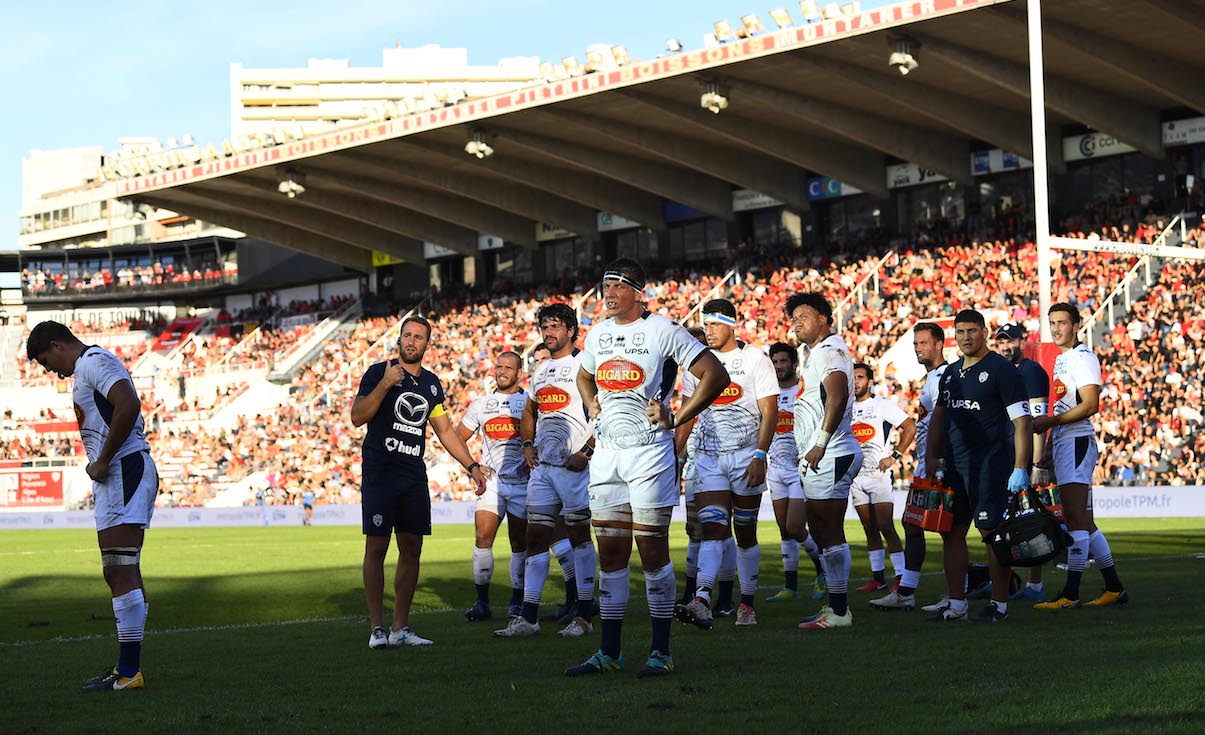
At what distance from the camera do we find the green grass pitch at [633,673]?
6098 millimetres

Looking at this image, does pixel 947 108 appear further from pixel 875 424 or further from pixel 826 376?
pixel 826 376

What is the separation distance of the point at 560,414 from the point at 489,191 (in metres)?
37.4

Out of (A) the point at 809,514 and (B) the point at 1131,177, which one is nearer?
(A) the point at 809,514

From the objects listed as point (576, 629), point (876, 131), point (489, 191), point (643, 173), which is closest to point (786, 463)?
point (576, 629)

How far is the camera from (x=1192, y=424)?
88.6ft

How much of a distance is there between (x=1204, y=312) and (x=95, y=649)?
85.1ft

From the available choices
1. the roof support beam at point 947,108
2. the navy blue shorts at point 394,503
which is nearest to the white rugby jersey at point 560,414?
the navy blue shorts at point 394,503

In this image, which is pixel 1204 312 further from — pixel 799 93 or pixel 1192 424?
Result: pixel 799 93

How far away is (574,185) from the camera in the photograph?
4591 centimetres

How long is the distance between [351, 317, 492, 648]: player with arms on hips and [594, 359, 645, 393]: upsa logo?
189 centimetres

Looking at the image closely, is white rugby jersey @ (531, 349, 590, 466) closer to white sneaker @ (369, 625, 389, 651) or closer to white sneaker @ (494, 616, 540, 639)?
white sneaker @ (494, 616, 540, 639)

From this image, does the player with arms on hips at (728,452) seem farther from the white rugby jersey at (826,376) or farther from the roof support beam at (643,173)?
the roof support beam at (643,173)

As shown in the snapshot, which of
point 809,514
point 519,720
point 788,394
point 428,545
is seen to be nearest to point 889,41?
point 428,545

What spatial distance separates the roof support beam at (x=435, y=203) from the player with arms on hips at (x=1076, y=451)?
123 ft
